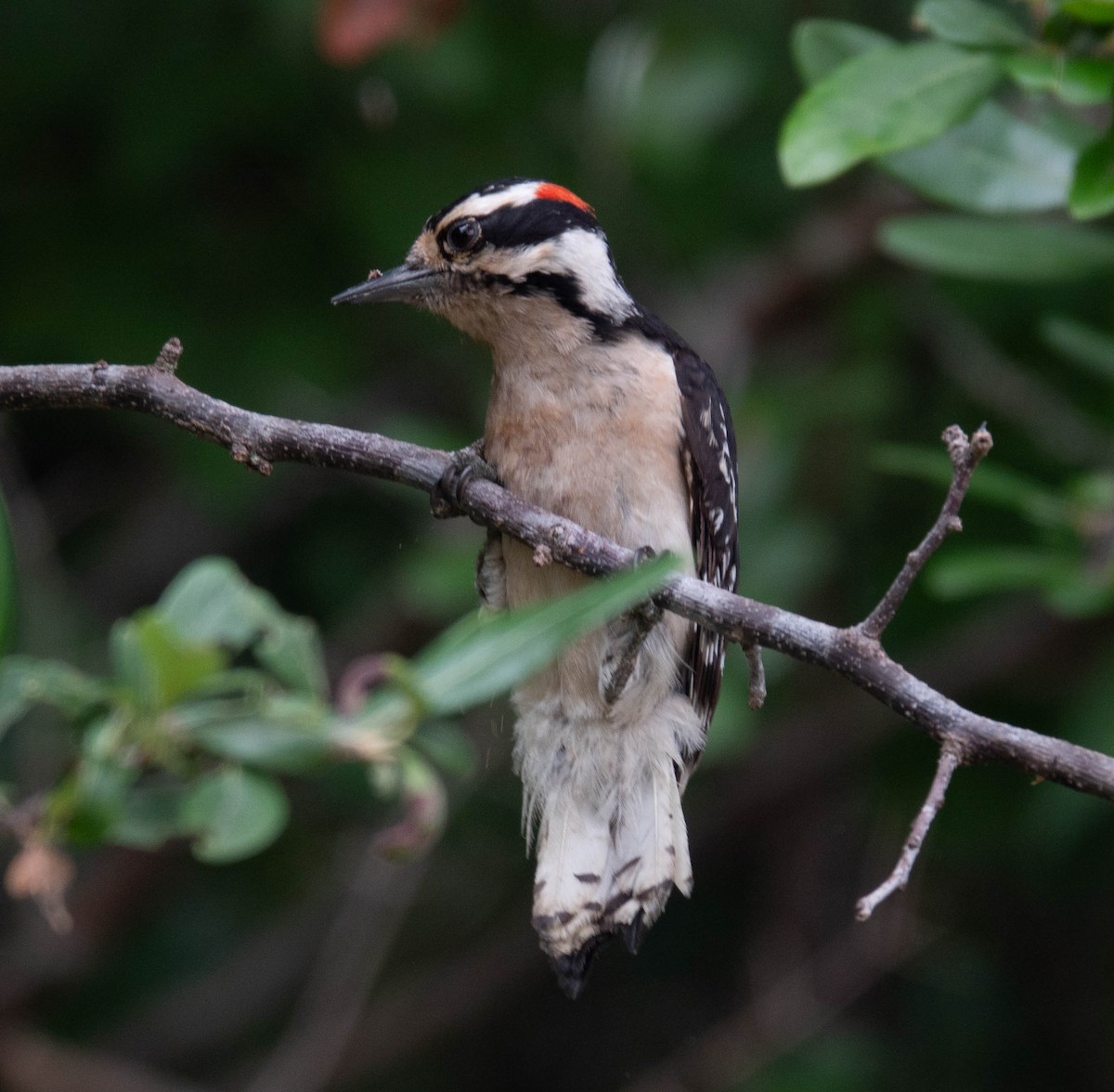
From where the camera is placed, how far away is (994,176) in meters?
3.49

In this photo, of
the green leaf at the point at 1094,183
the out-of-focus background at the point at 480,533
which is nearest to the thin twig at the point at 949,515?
the green leaf at the point at 1094,183

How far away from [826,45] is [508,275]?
887 mm

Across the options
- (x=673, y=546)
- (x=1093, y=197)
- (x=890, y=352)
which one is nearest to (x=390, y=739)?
(x=673, y=546)

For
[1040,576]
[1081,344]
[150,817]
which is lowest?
[1040,576]

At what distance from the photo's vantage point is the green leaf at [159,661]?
2.38 metres

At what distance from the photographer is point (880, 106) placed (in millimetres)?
3010

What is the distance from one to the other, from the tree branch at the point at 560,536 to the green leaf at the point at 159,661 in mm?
366

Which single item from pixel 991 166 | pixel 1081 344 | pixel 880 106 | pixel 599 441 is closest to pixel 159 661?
pixel 599 441

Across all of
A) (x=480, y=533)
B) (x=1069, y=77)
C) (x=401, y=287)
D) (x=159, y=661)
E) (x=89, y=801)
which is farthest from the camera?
(x=480, y=533)

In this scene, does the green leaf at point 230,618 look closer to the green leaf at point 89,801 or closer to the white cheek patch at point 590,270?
the green leaf at point 89,801

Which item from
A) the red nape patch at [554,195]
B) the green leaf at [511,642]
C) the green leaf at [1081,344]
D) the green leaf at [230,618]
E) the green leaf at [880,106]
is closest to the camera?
the green leaf at [511,642]

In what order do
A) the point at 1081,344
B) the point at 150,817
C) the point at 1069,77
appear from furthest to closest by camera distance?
the point at 1081,344
the point at 1069,77
the point at 150,817

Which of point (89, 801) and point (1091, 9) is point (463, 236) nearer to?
point (1091, 9)

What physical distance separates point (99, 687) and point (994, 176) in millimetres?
2285
